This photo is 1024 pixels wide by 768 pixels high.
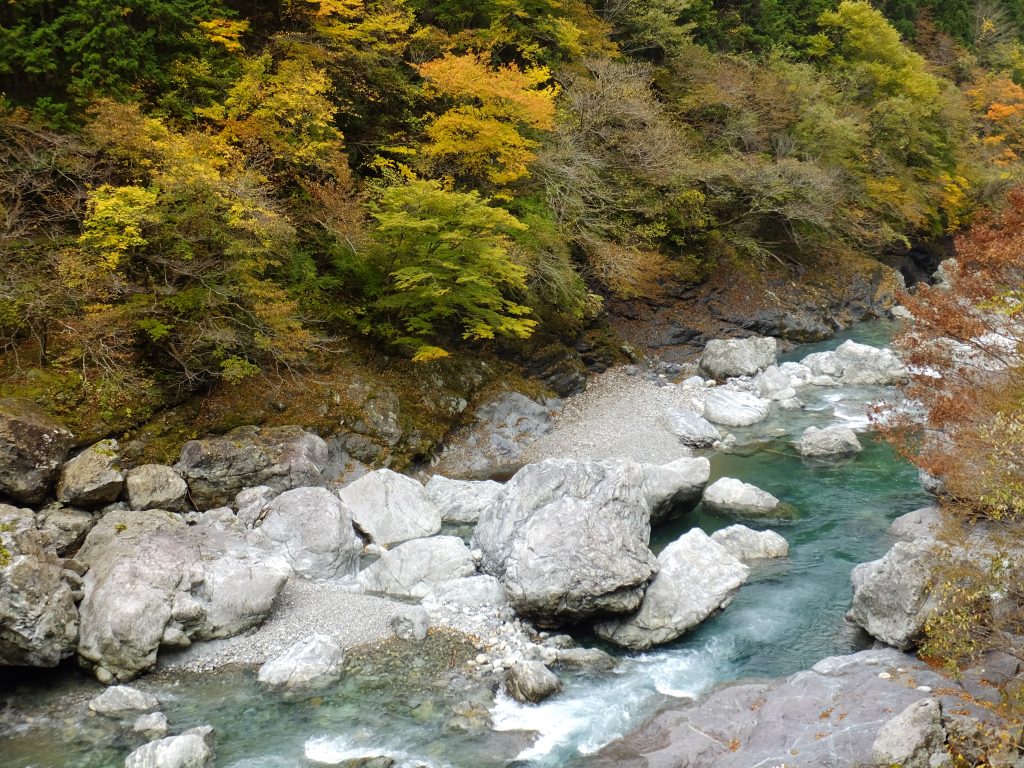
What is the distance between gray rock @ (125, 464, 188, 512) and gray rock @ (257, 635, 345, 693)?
3972 millimetres

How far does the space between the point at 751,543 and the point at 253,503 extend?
8360mm

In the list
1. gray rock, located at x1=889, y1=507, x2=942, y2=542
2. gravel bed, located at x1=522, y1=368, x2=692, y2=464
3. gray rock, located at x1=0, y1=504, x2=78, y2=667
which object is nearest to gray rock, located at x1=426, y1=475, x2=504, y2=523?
gravel bed, located at x1=522, y1=368, x2=692, y2=464

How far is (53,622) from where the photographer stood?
27.7ft

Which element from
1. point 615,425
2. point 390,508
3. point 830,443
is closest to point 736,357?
point 615,425

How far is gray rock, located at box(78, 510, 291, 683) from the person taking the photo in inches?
339

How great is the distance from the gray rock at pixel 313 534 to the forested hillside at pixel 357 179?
11.2ft

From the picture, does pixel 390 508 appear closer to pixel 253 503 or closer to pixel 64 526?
pixel 253 503

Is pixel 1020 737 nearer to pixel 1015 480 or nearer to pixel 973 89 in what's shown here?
pixel 1015 480

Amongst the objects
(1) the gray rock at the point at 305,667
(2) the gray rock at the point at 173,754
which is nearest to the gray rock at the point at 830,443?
(1) the gray rock at the point at 305,667

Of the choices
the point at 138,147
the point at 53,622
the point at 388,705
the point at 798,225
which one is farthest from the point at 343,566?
the point at 798,225

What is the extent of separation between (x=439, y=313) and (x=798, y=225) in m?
18.5

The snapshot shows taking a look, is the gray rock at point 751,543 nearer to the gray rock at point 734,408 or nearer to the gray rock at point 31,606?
the gray rock at point 734,408

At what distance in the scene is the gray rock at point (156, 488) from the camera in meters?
11.3

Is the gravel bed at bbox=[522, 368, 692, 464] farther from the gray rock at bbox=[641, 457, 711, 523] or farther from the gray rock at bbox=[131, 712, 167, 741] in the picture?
the gray rock at bbox=[131, 712, 167, 741]
